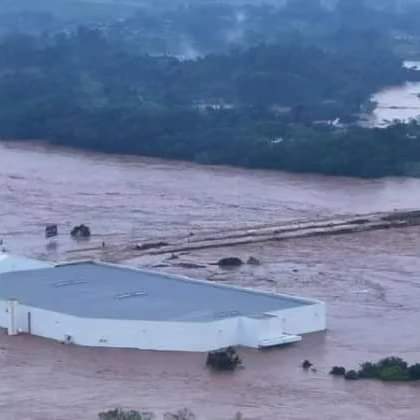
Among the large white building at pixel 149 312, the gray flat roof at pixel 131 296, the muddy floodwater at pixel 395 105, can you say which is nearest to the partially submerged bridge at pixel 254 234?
the gray flat roof at pixel 131 296

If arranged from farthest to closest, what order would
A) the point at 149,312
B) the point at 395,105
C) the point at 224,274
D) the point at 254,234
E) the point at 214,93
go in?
1. the point at 214,93
2. the point at 395,105
3. the point at 254,234
4. the point at 224,274
5. the point at 149,312

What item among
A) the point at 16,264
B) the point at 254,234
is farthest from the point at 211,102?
the point at 16,264

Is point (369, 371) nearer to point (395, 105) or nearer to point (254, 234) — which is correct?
point (254, 234)

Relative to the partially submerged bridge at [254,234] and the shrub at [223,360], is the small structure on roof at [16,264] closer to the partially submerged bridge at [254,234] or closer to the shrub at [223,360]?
the partially submerged bridge at [254,234]

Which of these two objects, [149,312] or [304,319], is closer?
[149,312]

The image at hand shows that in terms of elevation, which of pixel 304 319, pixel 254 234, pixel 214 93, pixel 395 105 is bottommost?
pixel 304 319

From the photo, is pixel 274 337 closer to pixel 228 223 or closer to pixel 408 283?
pixel 408 283

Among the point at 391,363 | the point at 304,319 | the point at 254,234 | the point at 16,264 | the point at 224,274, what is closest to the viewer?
the point at 391,363

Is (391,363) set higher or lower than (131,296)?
lower
